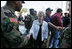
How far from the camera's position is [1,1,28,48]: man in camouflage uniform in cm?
303

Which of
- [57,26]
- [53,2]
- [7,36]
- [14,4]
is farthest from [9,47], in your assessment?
[53,2]

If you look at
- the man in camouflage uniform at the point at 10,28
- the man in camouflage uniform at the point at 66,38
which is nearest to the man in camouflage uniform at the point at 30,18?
the man in camouflage uniform at the point at 10,28

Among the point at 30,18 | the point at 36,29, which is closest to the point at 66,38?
the point at 36,29

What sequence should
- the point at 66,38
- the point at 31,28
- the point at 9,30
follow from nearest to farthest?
the point at 9,30
the point at 31,28
the point at 66,38

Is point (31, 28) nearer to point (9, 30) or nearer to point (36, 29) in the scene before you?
point (36, 29)

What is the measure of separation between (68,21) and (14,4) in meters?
1.18

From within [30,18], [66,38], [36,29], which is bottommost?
[66,38]

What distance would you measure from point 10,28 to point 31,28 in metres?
0.41

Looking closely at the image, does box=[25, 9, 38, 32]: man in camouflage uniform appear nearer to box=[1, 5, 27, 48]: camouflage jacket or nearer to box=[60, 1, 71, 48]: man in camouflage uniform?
box=[1, 5, 27, 48]: camouflage jacket

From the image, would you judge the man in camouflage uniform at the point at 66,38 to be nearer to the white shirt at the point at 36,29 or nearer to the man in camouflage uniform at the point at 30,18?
the white shirt at the point at 36,29

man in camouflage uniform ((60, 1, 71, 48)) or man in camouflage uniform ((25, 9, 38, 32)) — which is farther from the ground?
man in camouflage uniform ((25, 9, 38, 32))

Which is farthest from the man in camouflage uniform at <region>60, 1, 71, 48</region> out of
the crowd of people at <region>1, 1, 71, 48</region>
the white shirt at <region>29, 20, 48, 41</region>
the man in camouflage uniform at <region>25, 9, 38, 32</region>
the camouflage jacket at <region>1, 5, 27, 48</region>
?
the camouflage jacket at <region>1, 5, 27, 48</region>

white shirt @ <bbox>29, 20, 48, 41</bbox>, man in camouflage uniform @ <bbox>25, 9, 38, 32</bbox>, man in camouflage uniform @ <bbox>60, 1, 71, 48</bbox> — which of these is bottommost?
man in camouflage uniform @ <bbox>60, 1, 71, 48</bbox>

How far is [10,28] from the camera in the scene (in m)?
3.19
